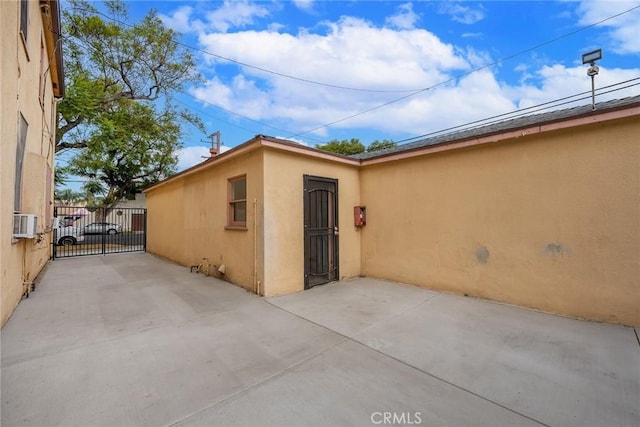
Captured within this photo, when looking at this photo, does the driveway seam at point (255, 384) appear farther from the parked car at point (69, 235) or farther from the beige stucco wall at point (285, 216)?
the parked car at point (69, 235)

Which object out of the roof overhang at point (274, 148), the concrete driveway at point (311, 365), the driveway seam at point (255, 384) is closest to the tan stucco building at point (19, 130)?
the concrete driveway at point (311, 365)

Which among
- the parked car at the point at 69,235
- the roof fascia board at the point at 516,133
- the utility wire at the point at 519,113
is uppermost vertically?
the utility wire at the point at 519,113

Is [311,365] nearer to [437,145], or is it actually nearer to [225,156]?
[437,145]

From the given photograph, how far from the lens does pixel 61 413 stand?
1.79 meters

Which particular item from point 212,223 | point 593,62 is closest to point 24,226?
point 212,223

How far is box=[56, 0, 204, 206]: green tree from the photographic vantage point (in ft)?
38.9

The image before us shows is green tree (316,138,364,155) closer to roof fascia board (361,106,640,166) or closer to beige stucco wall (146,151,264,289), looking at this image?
beige stucco wall (146,151,264,289)

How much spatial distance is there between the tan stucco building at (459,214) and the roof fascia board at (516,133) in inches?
0.6

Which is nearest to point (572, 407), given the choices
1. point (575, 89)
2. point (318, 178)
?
point (318, 178)

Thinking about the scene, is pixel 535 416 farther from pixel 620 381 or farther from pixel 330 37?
pixel 330 37

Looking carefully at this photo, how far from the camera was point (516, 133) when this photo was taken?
4.04m

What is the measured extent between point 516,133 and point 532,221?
1.33 metres

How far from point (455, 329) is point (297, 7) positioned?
764 centimetres

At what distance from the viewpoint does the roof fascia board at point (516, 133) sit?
329cm
